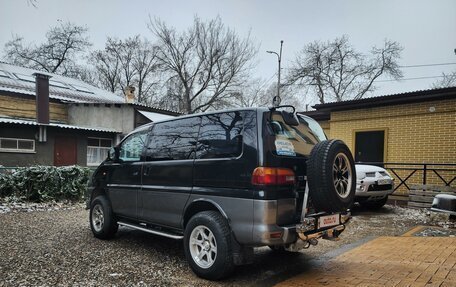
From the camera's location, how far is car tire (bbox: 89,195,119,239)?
5.82 metres

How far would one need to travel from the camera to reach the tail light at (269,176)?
369 centimetres

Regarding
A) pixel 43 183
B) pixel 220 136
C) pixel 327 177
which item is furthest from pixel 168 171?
pixel 43 183

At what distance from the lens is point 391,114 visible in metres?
11.2

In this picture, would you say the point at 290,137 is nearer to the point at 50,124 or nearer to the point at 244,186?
the point at 244,186

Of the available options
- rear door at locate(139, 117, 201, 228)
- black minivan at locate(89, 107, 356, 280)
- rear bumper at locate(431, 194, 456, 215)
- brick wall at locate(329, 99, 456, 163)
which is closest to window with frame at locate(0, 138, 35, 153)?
rear door at locate(139, 117, 201, 228)

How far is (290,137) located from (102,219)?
367 cm

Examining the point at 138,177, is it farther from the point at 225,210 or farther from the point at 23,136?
the point at 23,136

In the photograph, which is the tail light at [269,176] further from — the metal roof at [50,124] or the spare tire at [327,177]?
the metal roof at [50,124]

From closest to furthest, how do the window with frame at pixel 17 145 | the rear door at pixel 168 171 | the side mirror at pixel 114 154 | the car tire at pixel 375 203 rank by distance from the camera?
the rear door at pixel 168 171
the side mirror at pixel 114 154
the car tire at pixel 375 203
the window with frame at pixel 17 145

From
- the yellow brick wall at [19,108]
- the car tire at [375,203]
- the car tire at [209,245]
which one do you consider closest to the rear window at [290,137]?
the car tire at [209,245]

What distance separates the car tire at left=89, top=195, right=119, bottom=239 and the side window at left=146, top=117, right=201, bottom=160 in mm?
1392

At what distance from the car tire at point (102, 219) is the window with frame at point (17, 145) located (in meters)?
11.7

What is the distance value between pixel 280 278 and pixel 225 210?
110 cm

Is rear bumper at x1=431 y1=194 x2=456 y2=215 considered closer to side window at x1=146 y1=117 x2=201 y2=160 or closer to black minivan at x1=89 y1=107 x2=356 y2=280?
black minivan at x1=89 y1=107 x2=356 y2=280
